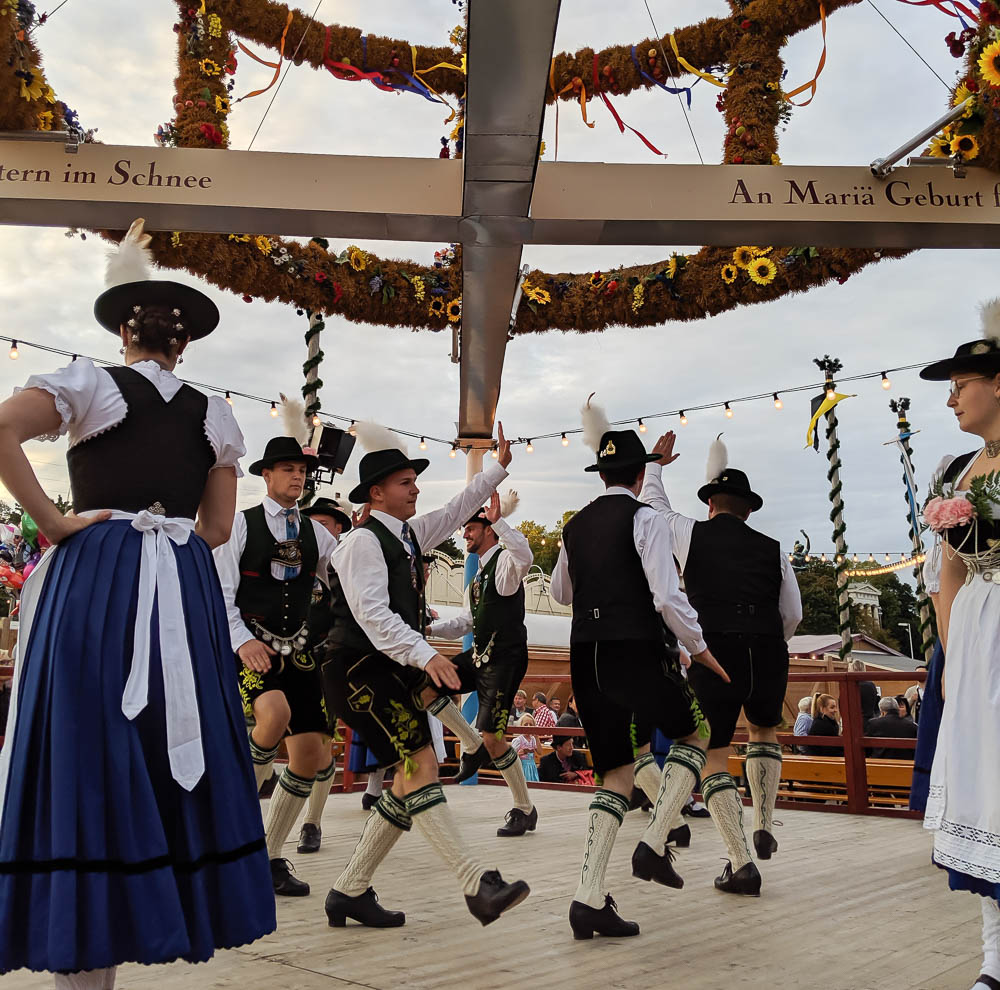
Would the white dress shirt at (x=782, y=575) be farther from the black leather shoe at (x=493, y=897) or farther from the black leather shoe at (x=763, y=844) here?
the black leather shoe at (x=493, y=897)

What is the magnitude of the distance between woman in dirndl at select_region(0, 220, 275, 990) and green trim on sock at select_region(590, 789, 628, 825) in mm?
1532

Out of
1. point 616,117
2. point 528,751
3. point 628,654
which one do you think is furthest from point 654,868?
point 528,751

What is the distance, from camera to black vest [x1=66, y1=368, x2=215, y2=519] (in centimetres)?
228

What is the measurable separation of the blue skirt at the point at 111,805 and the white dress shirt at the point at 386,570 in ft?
2.91

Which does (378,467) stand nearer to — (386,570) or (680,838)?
(386,570)

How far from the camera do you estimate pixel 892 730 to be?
7566mm

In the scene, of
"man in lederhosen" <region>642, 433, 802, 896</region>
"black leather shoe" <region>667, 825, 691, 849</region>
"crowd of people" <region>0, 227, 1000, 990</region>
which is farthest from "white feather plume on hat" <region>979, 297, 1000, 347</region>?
"black leather shoe" <region>667, 825, 691, 849</region>

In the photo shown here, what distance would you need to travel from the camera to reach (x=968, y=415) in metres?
2.71

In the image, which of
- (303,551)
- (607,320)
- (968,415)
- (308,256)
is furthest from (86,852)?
(607,320)

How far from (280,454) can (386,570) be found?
119cm

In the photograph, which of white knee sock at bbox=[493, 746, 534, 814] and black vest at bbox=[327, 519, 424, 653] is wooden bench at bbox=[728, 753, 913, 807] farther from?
black vest at bbox=[327, 519, 424, 653]

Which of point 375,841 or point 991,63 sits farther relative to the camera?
point 991,63

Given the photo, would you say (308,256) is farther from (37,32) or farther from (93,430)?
(93,430)

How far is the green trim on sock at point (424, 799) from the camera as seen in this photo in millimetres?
3111
